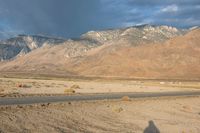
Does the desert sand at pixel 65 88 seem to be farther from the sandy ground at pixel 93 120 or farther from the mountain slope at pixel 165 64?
the mountain slope at pixel 165 64

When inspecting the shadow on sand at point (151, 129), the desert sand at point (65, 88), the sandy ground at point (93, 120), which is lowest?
the shadow on sand at point (151, 129)

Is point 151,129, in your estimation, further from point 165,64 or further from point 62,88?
point 165,64

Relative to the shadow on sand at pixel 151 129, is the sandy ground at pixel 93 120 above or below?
above

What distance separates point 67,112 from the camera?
985 inches

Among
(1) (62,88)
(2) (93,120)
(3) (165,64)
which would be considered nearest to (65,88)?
(1) (62,88)

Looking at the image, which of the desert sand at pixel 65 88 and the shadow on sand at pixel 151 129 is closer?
the shadow on sand at pixel 151 129

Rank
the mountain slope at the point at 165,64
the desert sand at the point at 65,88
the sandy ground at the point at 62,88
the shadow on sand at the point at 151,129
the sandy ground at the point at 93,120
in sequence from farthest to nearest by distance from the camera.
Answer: the mountain slope at the point at 165,64 < the sandy ground at the point at 62,88 < the desert sand at the point at 65,88 < the shadow on sand at the point at 151,129 < the sandy ground at the point at 93,120

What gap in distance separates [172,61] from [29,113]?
534 ft

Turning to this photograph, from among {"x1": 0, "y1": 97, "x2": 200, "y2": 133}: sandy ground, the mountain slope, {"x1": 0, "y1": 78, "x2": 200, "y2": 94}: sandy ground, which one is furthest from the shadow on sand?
the mountain slope

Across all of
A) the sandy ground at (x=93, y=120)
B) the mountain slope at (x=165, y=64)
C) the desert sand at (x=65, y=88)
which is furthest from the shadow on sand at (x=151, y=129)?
the mountain slope at (x=165, y=64)

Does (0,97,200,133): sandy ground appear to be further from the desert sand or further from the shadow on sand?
the desert sand

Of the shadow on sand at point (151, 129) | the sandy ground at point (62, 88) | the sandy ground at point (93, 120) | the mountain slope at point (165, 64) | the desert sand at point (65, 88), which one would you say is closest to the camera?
the sandy ground at point (93, 120)

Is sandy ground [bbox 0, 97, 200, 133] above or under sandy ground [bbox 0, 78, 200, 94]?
under

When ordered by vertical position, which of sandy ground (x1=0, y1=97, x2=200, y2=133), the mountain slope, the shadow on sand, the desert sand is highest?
the mountain slope
